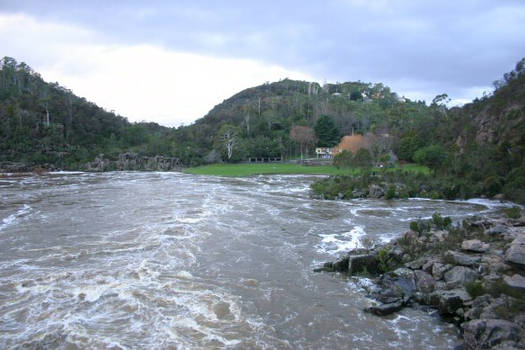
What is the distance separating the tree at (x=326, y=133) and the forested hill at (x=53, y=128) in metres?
33.0

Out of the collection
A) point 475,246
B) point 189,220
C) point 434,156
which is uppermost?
point 434,156

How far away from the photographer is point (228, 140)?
244 ft

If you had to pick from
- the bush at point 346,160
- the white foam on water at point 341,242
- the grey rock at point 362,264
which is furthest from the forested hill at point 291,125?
the grey rock at point 362,264

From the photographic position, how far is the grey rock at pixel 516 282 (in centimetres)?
971

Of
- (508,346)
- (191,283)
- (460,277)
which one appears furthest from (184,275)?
(508,346)

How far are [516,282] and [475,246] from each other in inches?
132

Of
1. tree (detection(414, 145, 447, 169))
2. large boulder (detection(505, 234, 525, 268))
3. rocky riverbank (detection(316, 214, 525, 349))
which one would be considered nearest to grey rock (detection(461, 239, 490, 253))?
rocky riverbank (detection(316, 214, 525, 349))

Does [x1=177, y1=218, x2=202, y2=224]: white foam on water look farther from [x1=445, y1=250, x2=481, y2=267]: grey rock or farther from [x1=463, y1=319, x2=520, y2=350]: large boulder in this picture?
[x1=463, y1=319, x2=520, y2=350]: large boulder

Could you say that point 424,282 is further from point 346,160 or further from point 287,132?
point 287,132

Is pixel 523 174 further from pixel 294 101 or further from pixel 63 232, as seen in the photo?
pixel 294 101

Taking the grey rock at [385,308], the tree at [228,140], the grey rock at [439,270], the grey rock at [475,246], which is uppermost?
the tree at [228,140]

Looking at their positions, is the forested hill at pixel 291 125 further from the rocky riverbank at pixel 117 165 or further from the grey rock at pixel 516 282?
the grey rock at pixel 516 282

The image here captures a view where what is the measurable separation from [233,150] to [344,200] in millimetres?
46950

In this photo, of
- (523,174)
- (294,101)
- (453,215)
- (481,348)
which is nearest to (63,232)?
(481,348)
